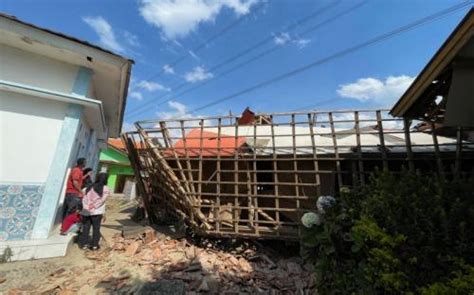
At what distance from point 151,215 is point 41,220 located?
326 centimetres

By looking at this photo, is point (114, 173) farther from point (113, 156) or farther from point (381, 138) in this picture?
point (381, 138)

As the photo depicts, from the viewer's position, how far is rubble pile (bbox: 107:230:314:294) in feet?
16.2

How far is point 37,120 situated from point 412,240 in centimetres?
592

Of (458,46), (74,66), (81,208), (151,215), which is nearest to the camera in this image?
(458,46)

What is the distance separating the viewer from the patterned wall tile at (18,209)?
5000 mm

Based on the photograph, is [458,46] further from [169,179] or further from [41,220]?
[41,220]

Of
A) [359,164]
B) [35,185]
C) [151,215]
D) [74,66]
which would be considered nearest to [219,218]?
[151,215]

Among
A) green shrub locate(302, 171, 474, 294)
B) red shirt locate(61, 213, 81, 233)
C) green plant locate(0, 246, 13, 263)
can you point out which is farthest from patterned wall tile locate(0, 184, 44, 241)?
green shrub locate(302, 171, 474, 294)

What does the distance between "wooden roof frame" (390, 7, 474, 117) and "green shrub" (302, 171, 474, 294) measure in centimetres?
121

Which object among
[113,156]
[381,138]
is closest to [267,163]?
[381,138]

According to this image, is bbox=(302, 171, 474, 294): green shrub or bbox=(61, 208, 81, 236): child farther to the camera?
bbox=(61, 208, 81, 236): child

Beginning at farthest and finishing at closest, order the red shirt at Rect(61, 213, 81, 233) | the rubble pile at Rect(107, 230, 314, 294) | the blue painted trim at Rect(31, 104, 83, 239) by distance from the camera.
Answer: the red shirt at Rect(61, 213, 81, 233)
the blue painted trim at Rect(31, 104, 83, 239)
the rubble pile at Rect(107, 230, 314, 294)

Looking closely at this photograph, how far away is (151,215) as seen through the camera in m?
8.24

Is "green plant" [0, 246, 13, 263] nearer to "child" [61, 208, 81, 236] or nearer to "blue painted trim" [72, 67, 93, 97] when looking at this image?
"child" [61, 208, 81, 236]
